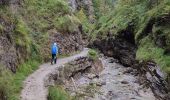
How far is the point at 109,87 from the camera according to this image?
27.0 m

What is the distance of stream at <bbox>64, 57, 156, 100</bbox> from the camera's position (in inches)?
943


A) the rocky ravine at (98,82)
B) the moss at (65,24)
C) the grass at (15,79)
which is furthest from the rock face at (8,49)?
the moss at (65,24)

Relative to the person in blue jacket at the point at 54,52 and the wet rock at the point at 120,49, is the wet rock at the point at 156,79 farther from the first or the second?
the wet rock at the point at 120,49

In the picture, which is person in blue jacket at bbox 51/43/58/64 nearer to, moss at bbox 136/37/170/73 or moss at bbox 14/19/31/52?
moss at bbox 14/19/31/52

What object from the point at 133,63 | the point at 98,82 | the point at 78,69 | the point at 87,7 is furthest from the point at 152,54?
the point at 87,7

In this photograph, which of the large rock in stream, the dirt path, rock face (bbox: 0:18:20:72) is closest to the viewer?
the dirt path

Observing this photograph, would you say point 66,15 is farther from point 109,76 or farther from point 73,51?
point 109,76

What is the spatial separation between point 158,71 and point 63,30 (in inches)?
492

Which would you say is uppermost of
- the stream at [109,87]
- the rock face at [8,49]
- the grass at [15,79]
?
the rock face at [8,49]

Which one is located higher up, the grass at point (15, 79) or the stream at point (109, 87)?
the grass at point (15, 79)

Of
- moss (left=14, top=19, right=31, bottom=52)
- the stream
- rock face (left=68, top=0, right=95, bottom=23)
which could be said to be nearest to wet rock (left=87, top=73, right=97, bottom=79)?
the stream

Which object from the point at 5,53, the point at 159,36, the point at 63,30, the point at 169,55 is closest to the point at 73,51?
the point at 63,30

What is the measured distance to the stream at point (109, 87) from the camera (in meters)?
24.0

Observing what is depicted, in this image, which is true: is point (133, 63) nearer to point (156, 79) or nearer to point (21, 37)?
point (156, 79)
